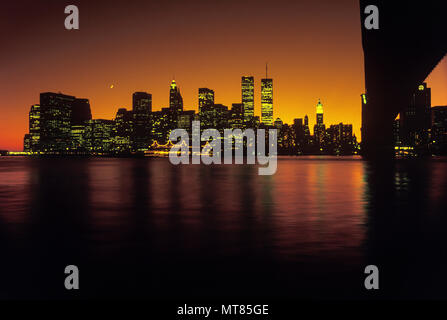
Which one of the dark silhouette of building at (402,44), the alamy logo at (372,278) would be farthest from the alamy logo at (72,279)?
the dark silhouette of building at (402,44)

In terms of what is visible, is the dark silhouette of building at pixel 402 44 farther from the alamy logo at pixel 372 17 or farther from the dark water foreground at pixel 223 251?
the dark water foreground at pixel 223 251

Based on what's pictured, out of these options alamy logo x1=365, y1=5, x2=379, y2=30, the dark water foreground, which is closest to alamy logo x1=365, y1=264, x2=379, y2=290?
the dark water foreground

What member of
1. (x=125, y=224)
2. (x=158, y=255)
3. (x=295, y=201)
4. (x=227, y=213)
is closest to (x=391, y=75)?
(x=295, y=201)

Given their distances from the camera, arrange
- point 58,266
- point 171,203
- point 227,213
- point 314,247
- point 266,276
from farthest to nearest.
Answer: point 171,203
point 227,213
point 314,247
point 58,266
point 266,276

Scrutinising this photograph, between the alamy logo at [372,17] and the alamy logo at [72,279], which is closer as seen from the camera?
the alamy logo at [72,279]

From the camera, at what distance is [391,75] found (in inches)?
1104

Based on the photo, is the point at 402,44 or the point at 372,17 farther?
the point at 402,44

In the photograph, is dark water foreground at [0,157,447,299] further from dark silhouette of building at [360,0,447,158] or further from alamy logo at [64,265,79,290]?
dark silhouette of building at [360,0,447,158]

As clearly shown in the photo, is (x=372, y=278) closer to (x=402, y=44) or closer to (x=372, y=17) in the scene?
(x=372, y=17)

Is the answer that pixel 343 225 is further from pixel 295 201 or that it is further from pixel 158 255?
pixel 295 201

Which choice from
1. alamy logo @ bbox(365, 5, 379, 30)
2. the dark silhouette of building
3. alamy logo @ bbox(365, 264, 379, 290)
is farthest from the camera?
the dark silhouette of building

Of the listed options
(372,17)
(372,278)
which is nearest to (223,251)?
(372,278)

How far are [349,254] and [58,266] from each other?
6.30 metres

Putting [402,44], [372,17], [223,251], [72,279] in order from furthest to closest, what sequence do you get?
[402,44], [372,17], [223,251], [72,279]
